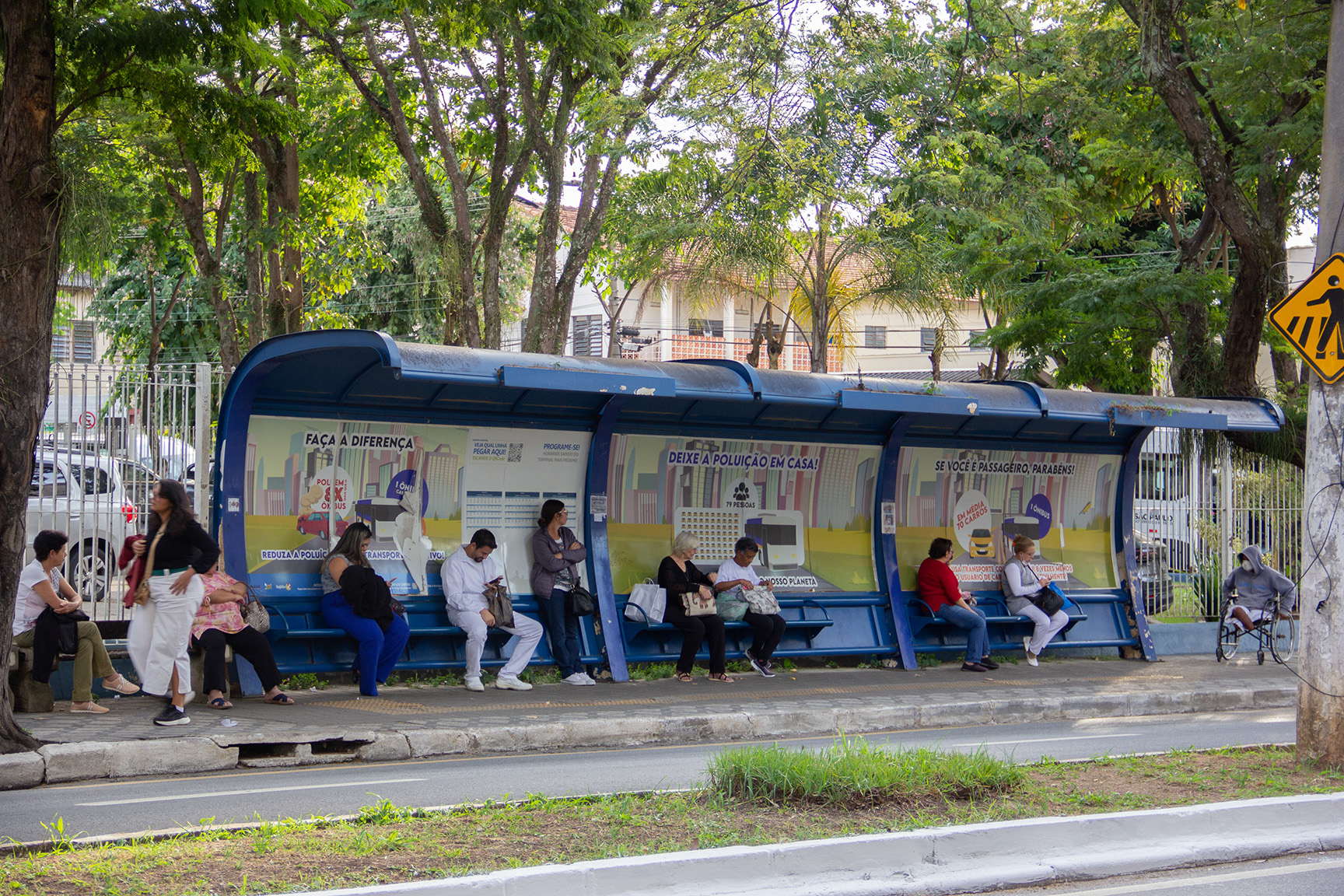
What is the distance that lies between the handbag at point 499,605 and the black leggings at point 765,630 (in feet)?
8.03

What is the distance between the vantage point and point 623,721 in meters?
9.45

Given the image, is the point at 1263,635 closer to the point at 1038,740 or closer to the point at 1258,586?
the point at 1258,586

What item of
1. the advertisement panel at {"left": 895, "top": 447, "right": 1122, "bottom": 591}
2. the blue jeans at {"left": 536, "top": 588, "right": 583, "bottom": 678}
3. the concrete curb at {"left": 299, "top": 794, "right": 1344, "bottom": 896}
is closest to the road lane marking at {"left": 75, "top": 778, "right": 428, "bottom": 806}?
the concrete curb at {"left": 299, "top": 794, "right": 1344, "bottom": 896}

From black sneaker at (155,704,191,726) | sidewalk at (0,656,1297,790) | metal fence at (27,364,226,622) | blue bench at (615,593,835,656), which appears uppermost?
metal fence at (27,364,226,622)

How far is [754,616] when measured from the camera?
1225 cm

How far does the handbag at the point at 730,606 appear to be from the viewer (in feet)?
39.9

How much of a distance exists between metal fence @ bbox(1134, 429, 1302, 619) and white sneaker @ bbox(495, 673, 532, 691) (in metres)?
Answer: 8.51

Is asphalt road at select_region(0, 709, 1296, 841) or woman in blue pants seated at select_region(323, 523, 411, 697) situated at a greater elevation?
woman in blue pants seated at select_region(323, 523, 411, 697)

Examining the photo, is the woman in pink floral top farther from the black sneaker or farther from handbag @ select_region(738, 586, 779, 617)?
handbag @ select_region(738, 586, 779, 617)

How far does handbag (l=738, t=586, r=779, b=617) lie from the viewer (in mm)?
12219

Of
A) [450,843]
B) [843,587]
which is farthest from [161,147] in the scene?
[450,843]

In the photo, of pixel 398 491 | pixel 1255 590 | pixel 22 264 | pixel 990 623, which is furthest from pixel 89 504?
pixel 1255 590

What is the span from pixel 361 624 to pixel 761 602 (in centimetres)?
395

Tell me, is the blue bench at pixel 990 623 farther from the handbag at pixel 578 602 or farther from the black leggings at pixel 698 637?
the handbag at pixel 578 602
